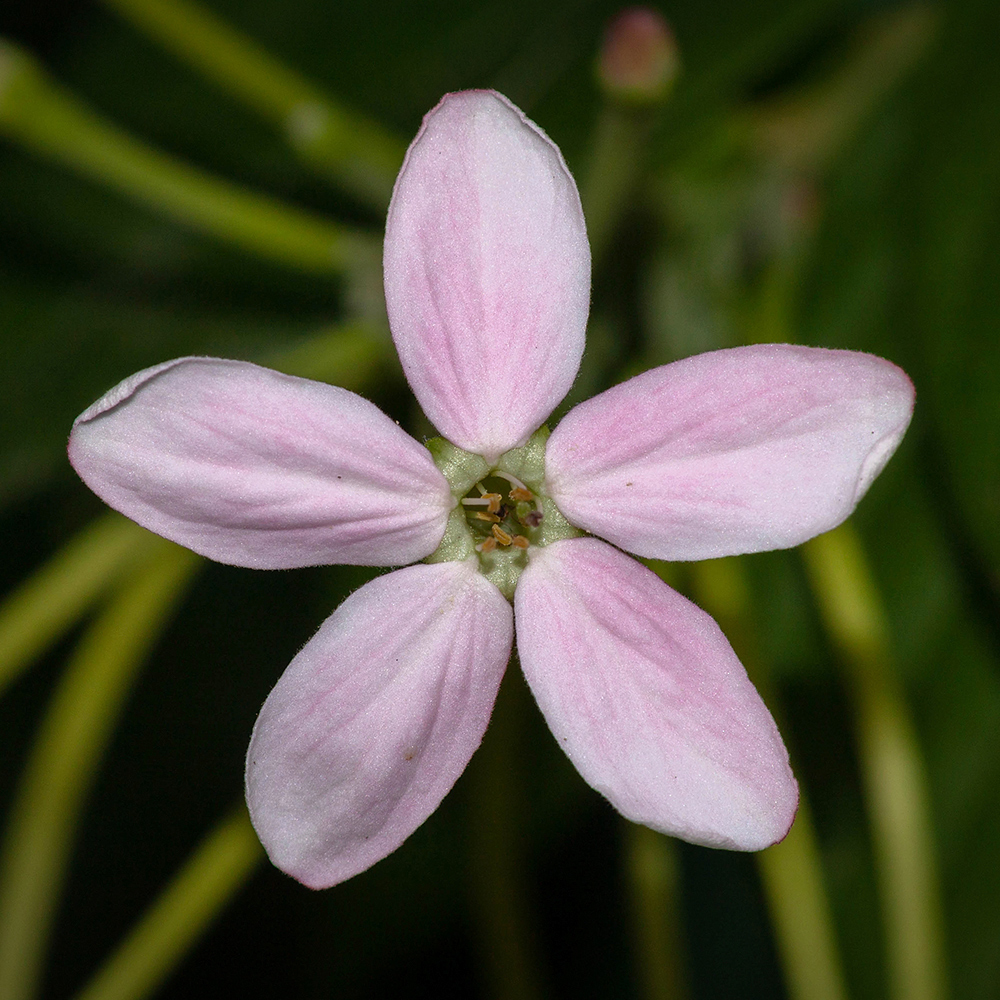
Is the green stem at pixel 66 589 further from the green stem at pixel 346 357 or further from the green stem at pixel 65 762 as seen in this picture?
the green stem at pixel 346 357

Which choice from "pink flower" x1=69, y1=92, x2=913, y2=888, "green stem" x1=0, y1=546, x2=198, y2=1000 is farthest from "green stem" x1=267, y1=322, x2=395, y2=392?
"pink flower" x1=69, y1=92, x2=913, y2=888

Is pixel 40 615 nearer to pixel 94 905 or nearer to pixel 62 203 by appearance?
pixel 62 203

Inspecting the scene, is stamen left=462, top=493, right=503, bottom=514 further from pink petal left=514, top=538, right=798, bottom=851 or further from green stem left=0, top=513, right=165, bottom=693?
green stem left=0, top=513, right=165, bottom=693

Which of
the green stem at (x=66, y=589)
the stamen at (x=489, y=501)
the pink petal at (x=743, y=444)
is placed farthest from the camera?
the green stem at (x=66, y=589)

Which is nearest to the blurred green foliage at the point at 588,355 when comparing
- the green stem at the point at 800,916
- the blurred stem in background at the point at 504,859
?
the blurred stem in background at the point at 504,859

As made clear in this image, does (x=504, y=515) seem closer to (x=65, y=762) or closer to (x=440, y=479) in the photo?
(x=440, y=479)

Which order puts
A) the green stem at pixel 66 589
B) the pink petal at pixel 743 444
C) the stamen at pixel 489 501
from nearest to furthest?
1. the pink petal at pixel 743 444
2. the stamen at pixel 489 501
3. the green stem at pixel 66 589
